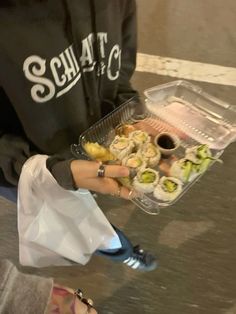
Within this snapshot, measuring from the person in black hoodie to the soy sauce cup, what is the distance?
0.16 meters

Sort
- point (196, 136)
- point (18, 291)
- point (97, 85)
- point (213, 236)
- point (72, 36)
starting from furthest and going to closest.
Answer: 1. point (213, 236)
2. point (196, 136)
3. point (97, 85)
4. point (72, 36)
5. point (18, 291)

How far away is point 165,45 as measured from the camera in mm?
1792

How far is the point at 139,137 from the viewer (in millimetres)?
937

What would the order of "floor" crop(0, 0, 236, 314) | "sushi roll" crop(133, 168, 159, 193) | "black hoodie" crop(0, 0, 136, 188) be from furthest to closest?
"floor" crop(0, 0, 236, 314)
"sushi roll" crop(133, 168, 159, 193)
"black hoodie" crop(0, 0, 136, 188)

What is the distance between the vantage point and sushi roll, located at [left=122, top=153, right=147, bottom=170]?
91 cm

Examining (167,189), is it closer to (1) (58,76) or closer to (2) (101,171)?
(2) (101,171)

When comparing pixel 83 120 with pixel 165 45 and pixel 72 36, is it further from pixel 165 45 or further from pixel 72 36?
pixel 165 45

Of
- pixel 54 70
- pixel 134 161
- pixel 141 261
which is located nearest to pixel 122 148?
pixel 134 161

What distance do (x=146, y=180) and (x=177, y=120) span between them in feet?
0.77

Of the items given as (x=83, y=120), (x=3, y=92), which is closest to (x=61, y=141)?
(x=83, y=120)

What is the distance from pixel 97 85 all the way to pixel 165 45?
1.03m

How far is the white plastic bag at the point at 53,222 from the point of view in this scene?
77cm

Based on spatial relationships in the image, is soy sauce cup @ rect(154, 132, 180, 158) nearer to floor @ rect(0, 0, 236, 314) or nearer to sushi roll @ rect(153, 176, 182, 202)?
sushi roll @ rect(153, 176, 182, 202)

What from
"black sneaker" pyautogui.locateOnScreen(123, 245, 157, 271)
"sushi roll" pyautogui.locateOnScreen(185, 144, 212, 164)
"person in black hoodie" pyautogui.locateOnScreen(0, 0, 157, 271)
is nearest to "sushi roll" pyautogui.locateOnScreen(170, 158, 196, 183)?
"sushi roll" pyautogui.locateOnScreen(185, 144, 212, 164)
